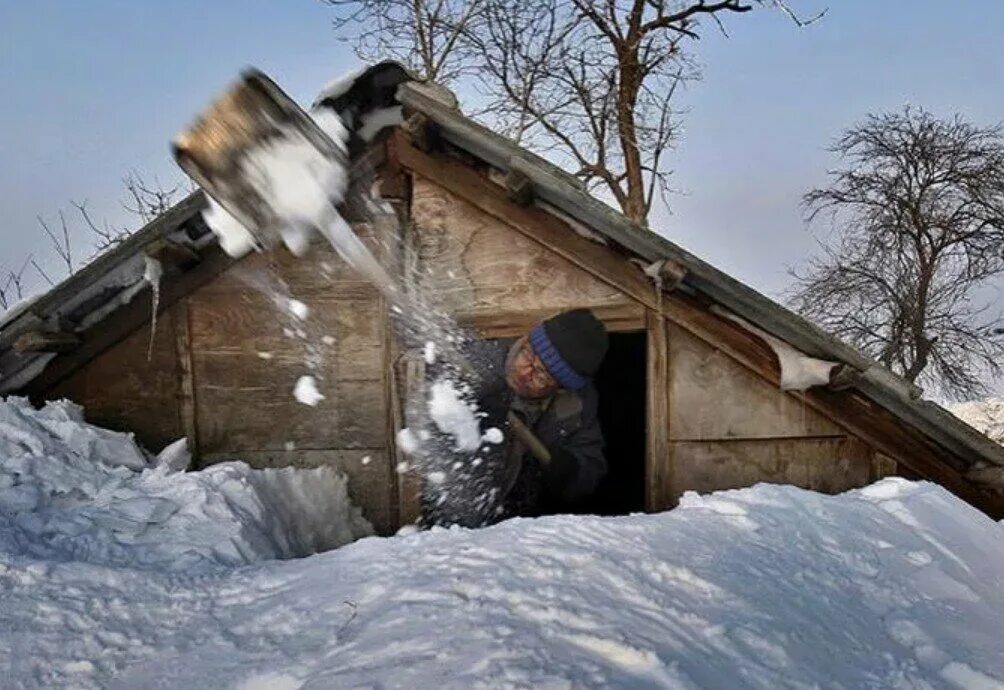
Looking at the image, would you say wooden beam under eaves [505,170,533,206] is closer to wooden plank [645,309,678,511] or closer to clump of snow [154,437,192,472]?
wooden plank [645,309,678,511]

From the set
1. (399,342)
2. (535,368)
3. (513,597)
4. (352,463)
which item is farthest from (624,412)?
(513,597)

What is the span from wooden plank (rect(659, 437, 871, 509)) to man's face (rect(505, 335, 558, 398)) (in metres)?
1.01

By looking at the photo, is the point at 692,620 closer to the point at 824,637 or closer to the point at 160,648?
the point at 824,637

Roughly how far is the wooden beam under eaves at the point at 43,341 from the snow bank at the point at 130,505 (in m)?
0.34

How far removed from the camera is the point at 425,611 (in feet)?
6.55

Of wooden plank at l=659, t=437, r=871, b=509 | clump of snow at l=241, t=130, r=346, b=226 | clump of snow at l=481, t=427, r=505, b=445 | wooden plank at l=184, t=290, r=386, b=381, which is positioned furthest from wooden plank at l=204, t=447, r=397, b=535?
wooden plank at l=659, t=437, r=871, b=509

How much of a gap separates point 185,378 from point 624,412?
14.0 feet

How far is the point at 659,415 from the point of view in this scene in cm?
469

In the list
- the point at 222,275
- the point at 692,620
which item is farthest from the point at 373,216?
the point at 692,620

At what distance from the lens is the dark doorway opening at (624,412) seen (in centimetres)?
684

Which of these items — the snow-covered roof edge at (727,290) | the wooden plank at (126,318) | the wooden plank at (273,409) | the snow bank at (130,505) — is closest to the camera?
the snow bank at (130,505)

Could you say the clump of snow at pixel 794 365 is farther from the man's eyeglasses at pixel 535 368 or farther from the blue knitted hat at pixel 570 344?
the man's eyeglasses at pixel 535 368

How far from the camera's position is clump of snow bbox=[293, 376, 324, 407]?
4867 mm

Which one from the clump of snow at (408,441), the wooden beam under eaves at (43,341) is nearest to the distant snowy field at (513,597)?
Result: the wooden beam under eaves at (43,341)
